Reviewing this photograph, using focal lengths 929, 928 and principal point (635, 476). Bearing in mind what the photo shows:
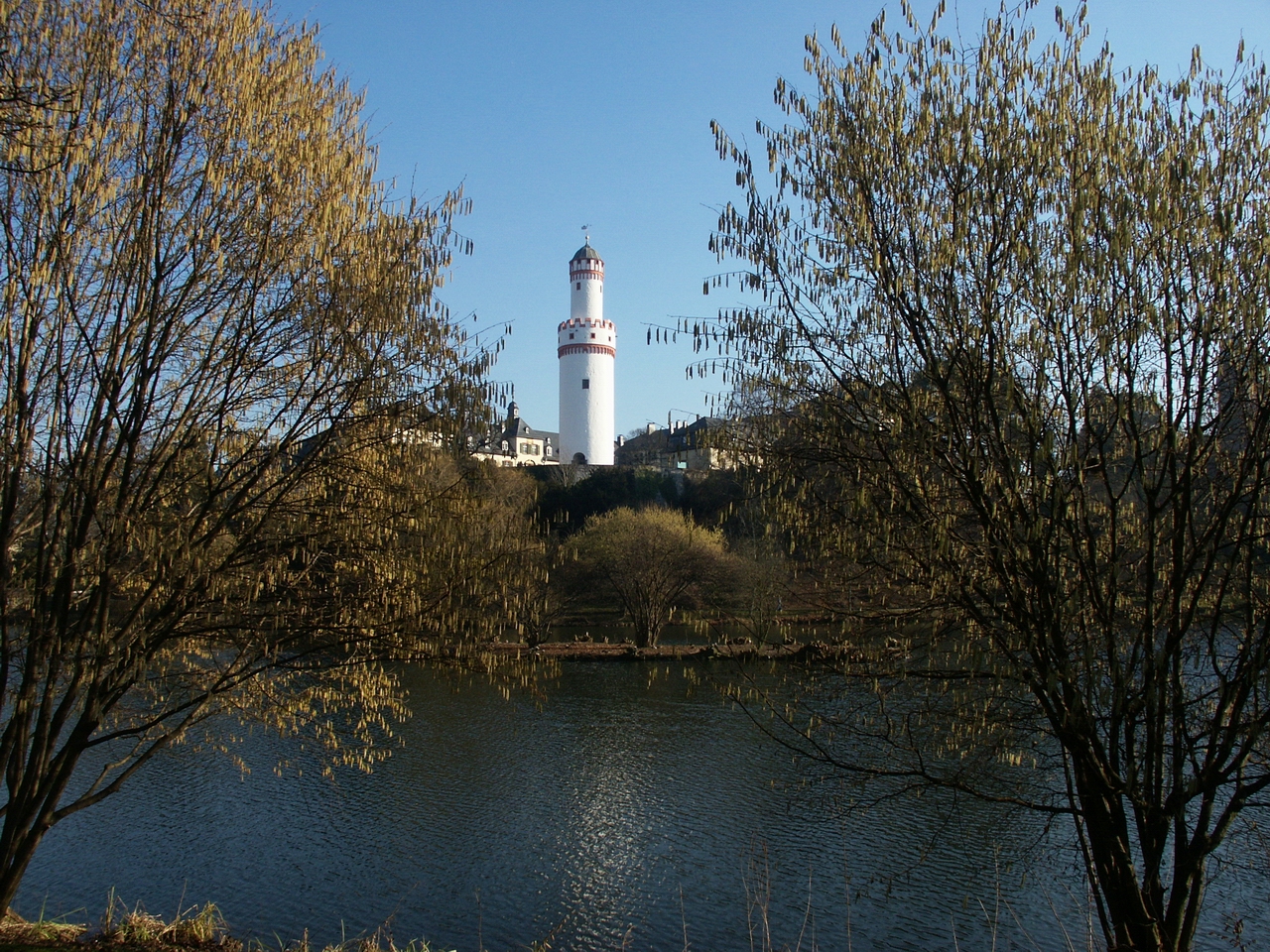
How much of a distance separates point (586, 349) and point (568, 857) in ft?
201

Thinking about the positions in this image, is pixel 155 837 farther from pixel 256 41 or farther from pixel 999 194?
pixel 999 194

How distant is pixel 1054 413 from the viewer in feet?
19.0

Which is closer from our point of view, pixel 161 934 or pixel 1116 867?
pixel 1116 867

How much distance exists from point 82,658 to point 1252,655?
24.1ft

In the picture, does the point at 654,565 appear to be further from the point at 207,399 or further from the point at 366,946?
the point at 207,399

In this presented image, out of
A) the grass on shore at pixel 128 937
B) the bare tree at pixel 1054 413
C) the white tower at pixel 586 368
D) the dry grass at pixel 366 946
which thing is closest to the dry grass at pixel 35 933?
the grass on shore at pixel 128 937

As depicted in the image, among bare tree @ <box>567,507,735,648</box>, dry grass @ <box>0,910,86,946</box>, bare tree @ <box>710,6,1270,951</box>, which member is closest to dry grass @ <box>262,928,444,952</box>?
dry grass @ <box>0,910,86,946</box>

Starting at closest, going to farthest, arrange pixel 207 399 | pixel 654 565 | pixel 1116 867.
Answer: pixel 1116 867
pixel 207 399
pixel 654 565

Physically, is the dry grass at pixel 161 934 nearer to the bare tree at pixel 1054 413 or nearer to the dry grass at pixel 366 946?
the dry grass at pixel 366 946

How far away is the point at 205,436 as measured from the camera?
6.94 meters

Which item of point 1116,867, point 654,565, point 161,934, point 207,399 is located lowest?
point 161,934

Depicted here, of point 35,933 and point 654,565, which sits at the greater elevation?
point 654,565

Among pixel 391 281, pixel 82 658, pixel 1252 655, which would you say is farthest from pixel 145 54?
pixel 1252 655

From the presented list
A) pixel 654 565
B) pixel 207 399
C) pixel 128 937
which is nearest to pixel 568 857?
pixel 128 937
